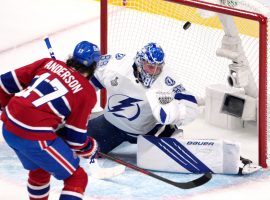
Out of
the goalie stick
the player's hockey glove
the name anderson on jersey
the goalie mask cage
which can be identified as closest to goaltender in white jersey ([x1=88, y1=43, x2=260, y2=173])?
the goalie stick

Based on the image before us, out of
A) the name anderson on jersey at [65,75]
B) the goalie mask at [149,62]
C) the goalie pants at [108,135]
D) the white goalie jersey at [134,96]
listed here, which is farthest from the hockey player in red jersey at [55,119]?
the goalie pants at [108,135]

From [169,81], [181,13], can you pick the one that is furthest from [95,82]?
[181,13]

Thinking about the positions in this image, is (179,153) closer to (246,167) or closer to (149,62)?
(246,167)

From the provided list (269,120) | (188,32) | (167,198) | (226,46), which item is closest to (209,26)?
(188,32)

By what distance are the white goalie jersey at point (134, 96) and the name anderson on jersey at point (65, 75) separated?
0.73 m

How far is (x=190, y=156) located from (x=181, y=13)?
47.6 inches

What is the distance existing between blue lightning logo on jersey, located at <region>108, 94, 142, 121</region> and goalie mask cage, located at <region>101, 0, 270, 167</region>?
0.36m

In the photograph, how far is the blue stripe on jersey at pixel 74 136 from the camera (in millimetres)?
3613

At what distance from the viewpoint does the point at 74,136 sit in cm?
362

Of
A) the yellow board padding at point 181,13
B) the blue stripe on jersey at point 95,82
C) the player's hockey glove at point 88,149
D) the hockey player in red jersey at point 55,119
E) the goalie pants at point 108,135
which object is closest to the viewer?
the hockey player in red jersey at point 55,119

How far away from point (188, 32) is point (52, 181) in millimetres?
1519

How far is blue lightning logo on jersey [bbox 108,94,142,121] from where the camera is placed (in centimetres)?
444

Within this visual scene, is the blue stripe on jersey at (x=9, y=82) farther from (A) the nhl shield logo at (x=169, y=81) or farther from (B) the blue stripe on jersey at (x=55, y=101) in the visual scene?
(A) the nhl shield logo at (x=169, y=81)

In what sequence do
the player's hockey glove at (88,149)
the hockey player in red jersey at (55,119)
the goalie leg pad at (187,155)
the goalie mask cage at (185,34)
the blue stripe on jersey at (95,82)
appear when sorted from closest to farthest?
the hockey player in red jersey at (55,119) < the player's hockey glove at (88,149) < the goalie leg pad at (187,155) < the blue stripe on jersey at (95,82) < the goalie mask cage at (185,34)
